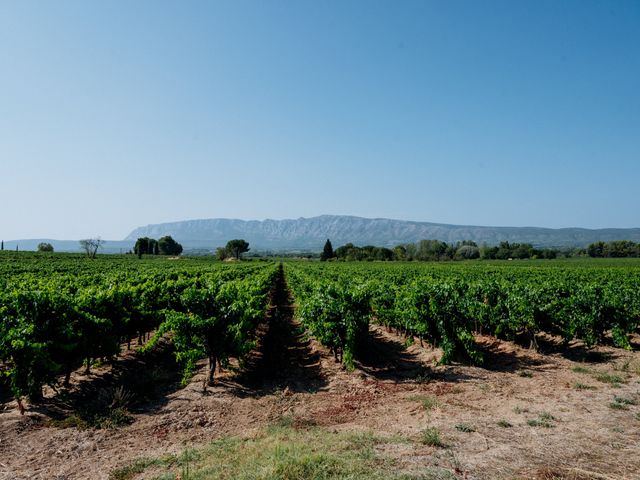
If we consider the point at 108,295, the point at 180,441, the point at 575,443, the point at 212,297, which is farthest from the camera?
the point at 108,295

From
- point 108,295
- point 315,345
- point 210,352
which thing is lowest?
point 315,345

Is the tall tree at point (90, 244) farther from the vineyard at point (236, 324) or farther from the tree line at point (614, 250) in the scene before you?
the tree line at point (614, 250)

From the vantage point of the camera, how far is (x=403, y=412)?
821cm

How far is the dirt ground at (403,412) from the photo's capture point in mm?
6035

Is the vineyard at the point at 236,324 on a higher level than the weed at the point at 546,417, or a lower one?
higher

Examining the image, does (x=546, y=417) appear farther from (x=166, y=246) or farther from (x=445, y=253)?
(x=166, y=246)

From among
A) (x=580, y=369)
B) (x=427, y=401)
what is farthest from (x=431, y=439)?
(x=580, y=369)

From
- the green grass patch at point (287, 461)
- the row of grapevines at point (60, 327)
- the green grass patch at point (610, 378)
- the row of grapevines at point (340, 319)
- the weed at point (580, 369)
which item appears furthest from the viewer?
the row of grapevines at point (340, 319)

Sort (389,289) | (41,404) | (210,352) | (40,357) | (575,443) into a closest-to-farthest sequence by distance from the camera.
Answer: (575,443), (40,357), (41,404), (210,352), (389,289)

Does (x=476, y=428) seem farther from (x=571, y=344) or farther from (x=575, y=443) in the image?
(x=571, y=344)

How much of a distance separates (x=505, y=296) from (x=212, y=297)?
12.0m

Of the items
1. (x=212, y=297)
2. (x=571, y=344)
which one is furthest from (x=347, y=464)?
(x=571, y=344)

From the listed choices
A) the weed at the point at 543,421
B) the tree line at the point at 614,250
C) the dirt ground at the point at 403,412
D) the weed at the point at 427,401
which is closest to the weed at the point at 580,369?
the dirt ground at the point at 403,412

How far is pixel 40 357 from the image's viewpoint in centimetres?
795
